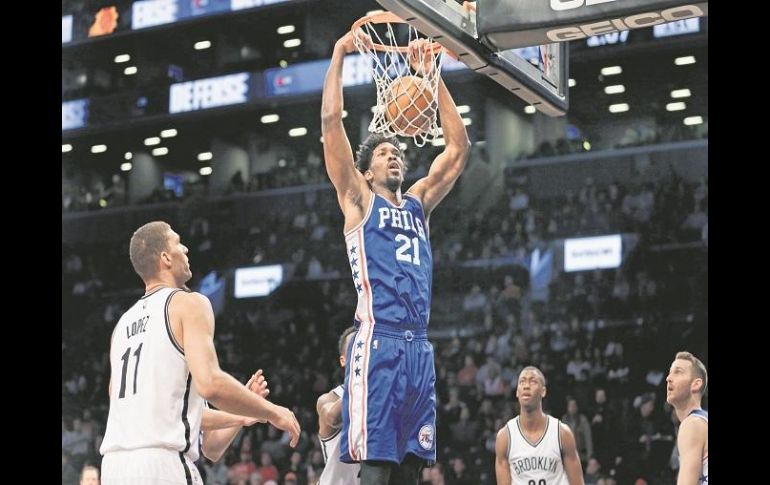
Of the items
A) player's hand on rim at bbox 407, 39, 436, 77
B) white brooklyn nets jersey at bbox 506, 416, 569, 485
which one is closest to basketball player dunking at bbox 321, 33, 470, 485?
player's hand on rim at bbox 407, 39, 436, 77

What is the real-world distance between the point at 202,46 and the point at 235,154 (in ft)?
8.20

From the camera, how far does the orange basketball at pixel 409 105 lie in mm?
6412

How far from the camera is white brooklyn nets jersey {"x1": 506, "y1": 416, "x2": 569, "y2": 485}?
28.8ft

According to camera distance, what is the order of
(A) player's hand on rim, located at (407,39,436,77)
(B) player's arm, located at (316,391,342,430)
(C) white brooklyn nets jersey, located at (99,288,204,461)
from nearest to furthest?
1. (C) white brooklyn nets jersey, located at (99,288,204,461)
2. (A) player's hand on rim, located at (407,39,436,77)
3. (B) player's arm, located at (316,391,342,430)

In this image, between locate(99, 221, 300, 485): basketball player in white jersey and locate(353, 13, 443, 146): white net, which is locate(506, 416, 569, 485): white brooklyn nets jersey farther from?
locate(99, 221, 300, 485): basketball player in white jersey

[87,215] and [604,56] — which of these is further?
[87,215]

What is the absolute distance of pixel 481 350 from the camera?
20031 mm

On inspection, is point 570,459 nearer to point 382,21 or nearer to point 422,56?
point 422,56

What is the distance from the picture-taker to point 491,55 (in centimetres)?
566

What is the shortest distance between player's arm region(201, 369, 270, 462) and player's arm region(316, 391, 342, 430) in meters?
1.14

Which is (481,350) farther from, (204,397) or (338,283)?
(204,397)

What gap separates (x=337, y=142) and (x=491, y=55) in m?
0.92

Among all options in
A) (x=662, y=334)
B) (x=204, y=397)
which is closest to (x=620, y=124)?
(x=662, y=334)

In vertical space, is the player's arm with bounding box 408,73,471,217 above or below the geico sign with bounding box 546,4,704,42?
below
